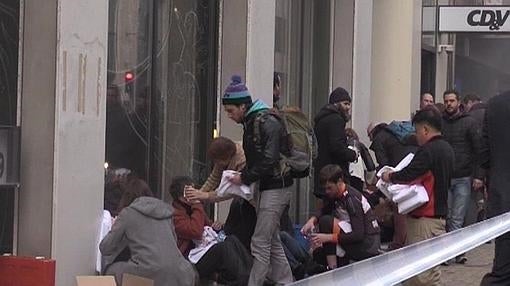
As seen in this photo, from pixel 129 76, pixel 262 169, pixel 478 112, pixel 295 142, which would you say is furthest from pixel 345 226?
pixel 478 112

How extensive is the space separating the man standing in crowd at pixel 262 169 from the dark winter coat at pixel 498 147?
5.54 ft

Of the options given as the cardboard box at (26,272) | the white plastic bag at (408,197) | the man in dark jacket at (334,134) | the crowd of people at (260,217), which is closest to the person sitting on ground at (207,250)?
the crowd of people at (260,217)

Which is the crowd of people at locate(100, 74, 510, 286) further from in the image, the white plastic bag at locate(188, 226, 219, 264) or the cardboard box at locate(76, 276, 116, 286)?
the cardboard box at locate(76, 276, 116, 286)

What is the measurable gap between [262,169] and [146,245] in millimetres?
1263

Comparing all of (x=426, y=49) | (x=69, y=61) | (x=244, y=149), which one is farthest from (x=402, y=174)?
(x=426, y=49)

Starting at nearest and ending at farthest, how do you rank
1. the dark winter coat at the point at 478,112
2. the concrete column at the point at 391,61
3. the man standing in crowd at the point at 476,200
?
the dark winter coat at the point at 478,112 < the man standing in crowd at the point at 476,200 < the concrete column at the point at 391,61

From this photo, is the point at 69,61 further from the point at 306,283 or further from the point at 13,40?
the point at 306,283

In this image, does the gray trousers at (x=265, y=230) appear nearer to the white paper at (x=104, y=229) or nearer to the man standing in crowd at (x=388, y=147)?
the white paper at (x=104, y=229)

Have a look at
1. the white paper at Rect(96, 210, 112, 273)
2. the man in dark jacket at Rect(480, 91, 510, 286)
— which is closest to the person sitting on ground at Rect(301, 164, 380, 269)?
the man in dark jacket at Rect(480, 91, 510, 286)

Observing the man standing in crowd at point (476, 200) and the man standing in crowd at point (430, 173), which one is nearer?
the man standing in crowd at point (430, 173)

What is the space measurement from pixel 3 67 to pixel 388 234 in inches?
231

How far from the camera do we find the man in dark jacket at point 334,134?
11500 millimetres

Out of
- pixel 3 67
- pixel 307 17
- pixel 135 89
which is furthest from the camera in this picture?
pixel 307 17

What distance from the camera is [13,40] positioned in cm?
818
